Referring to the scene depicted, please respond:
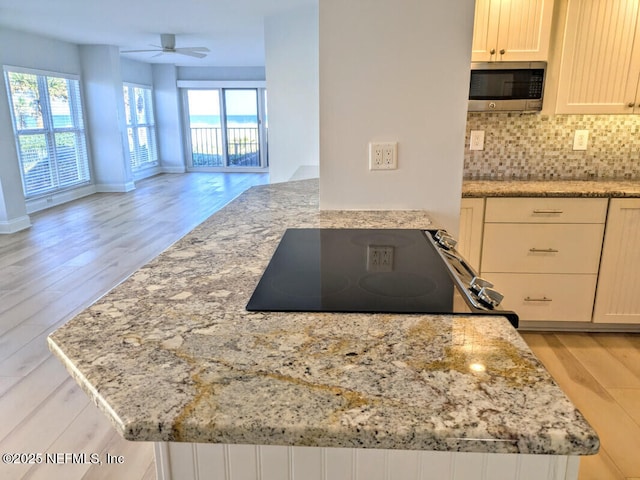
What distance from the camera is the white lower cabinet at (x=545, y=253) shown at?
269 cm

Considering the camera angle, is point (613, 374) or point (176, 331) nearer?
point (176, 331)

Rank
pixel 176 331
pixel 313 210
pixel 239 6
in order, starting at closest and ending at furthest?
pixel 176 331
pixel 313 210
pixel 239 6

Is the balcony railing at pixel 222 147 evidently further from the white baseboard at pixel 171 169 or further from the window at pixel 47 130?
the window at pixel 47 130

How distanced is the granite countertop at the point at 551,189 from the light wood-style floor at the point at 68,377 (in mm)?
906

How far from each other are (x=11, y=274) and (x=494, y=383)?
4434 millimetres

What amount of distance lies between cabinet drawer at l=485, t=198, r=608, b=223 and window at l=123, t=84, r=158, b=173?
786 cm

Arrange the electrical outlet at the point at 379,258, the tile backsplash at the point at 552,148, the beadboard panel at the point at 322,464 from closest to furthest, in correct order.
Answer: the beadboard panel at the point at 322,464, the electrical outlet at the point at 379,258, the tile backsplash at the point at 552,148

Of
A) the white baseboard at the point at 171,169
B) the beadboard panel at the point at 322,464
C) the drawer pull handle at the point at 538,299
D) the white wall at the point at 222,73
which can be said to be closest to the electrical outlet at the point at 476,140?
the drawer pull handle at the point at 538,299

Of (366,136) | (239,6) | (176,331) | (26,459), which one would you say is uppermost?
(239,6)

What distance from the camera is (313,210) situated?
206 centimetres

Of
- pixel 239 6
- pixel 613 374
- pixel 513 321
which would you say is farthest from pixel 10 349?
pixel 239 6

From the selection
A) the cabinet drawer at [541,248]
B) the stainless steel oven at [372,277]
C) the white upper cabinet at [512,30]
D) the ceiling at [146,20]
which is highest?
the ceiling at [146,20]

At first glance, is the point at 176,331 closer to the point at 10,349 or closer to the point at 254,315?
the point at 254,315

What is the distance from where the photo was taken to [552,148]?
3080 mm
